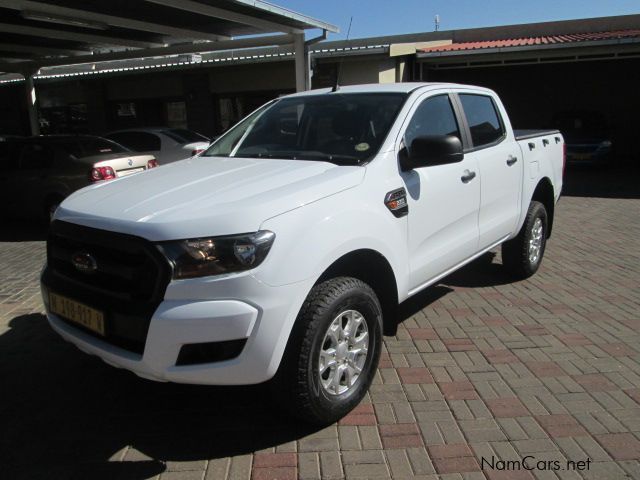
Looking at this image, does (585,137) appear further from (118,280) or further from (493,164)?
(118,280)

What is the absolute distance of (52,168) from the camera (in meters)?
7.86

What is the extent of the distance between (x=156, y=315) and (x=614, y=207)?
378 inches

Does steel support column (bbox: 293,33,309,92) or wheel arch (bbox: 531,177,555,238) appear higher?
steel support column (bbox: 293,33,309,92)

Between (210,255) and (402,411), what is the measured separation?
1.49 meters

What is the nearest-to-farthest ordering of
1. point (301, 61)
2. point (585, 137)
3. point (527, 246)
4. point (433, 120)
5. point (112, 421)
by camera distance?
point (112, 421) → point (433, 120) → point (527, 246) → point (301, 61) → point (585, 137)

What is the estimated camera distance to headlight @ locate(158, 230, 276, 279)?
2355mm

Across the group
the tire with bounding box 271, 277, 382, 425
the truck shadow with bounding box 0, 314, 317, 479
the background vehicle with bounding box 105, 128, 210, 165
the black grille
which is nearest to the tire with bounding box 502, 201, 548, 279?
the tire with bounding box 271, 277, 382, 425

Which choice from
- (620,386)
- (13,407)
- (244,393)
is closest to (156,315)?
(244,393)

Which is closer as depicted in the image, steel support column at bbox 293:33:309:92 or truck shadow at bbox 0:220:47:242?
truck shadow at bbox 0:220:47:242

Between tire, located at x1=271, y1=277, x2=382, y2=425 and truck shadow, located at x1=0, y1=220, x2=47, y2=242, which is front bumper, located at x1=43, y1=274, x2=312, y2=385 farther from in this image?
truck shadow, located at x1=0, y1=220, x2=47, y2=242

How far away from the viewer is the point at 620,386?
10.7 feet

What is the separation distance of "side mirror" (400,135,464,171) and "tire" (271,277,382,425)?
0.88 m

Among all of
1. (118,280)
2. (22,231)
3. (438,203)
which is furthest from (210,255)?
(22,231)

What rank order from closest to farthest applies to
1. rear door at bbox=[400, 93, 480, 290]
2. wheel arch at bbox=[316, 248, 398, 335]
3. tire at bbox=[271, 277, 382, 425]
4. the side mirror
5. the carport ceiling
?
1. tire at bbox=[271, 277, 382, 425]
2. wheel arch at bbox=[316, 248, 398, 335]
3. the side mirror
4. rear door at bbox=[400, 93, 480, 290]
5. the carport ceiling
